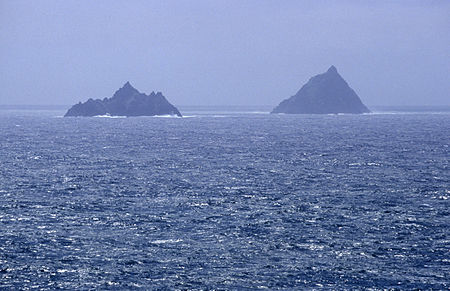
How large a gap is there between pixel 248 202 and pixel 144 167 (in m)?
32.6

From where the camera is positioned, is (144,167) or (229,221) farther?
(144,167)

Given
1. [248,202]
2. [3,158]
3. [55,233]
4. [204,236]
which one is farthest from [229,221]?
[3,158]

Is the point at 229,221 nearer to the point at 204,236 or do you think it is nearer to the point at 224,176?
the point at 204,236

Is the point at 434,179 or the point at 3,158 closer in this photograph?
the point at 434,179

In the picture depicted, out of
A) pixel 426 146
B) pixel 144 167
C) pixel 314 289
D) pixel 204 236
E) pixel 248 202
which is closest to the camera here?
pixel 314 289

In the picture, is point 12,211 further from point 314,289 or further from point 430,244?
point 430,244

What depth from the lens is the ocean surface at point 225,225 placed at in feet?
111

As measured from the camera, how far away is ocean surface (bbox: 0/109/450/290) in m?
33.7

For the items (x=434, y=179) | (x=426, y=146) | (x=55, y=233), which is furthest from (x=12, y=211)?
(x=426, y=146)

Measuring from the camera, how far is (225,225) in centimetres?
4603

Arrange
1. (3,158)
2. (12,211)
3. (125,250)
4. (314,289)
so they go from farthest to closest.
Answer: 1. (3,158)
2. (12,211)
3. (125,250)
4. (314,289)

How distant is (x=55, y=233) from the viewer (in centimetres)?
4316

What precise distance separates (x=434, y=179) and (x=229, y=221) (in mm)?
34572

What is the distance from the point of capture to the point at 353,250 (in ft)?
128
